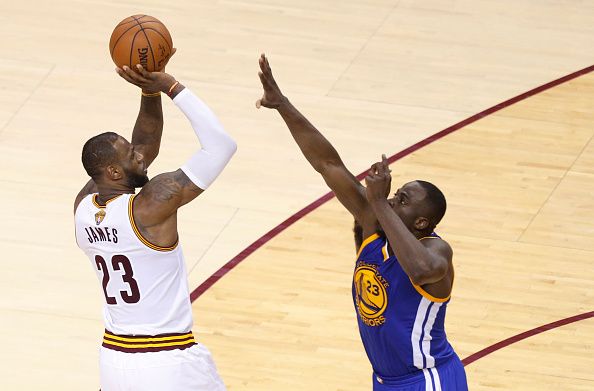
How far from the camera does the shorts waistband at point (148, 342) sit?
22.8 ft

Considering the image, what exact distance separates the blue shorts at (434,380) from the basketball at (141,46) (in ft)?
7.19

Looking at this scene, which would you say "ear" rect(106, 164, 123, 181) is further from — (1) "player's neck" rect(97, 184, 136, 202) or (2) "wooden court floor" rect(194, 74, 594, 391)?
(2) "wooden court floor" rect(194, 74, 594, 391)

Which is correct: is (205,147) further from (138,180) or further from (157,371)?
(157,371)

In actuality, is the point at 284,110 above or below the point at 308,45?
above

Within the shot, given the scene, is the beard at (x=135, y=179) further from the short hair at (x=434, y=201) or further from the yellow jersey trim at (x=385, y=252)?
the short hair at (x=434, y=201)

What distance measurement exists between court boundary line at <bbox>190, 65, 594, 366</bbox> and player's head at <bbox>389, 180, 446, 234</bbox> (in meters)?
2.69

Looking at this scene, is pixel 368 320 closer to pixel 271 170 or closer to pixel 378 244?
pixel 378 244

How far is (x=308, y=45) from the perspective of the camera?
13805 mm

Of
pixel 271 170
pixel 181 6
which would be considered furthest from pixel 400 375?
A: pixel 181 6

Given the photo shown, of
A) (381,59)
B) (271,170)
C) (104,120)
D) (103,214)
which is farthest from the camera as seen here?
(381,59)

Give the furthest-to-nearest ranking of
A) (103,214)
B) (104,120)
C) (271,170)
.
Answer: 1. (104,120)
2. (271,170)
3. (103,214)

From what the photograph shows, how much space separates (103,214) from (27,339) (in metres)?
3.00

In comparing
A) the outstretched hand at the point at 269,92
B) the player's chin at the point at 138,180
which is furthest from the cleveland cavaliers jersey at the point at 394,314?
the player's chin at the point at 138,180

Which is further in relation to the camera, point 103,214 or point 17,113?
point 17,113
